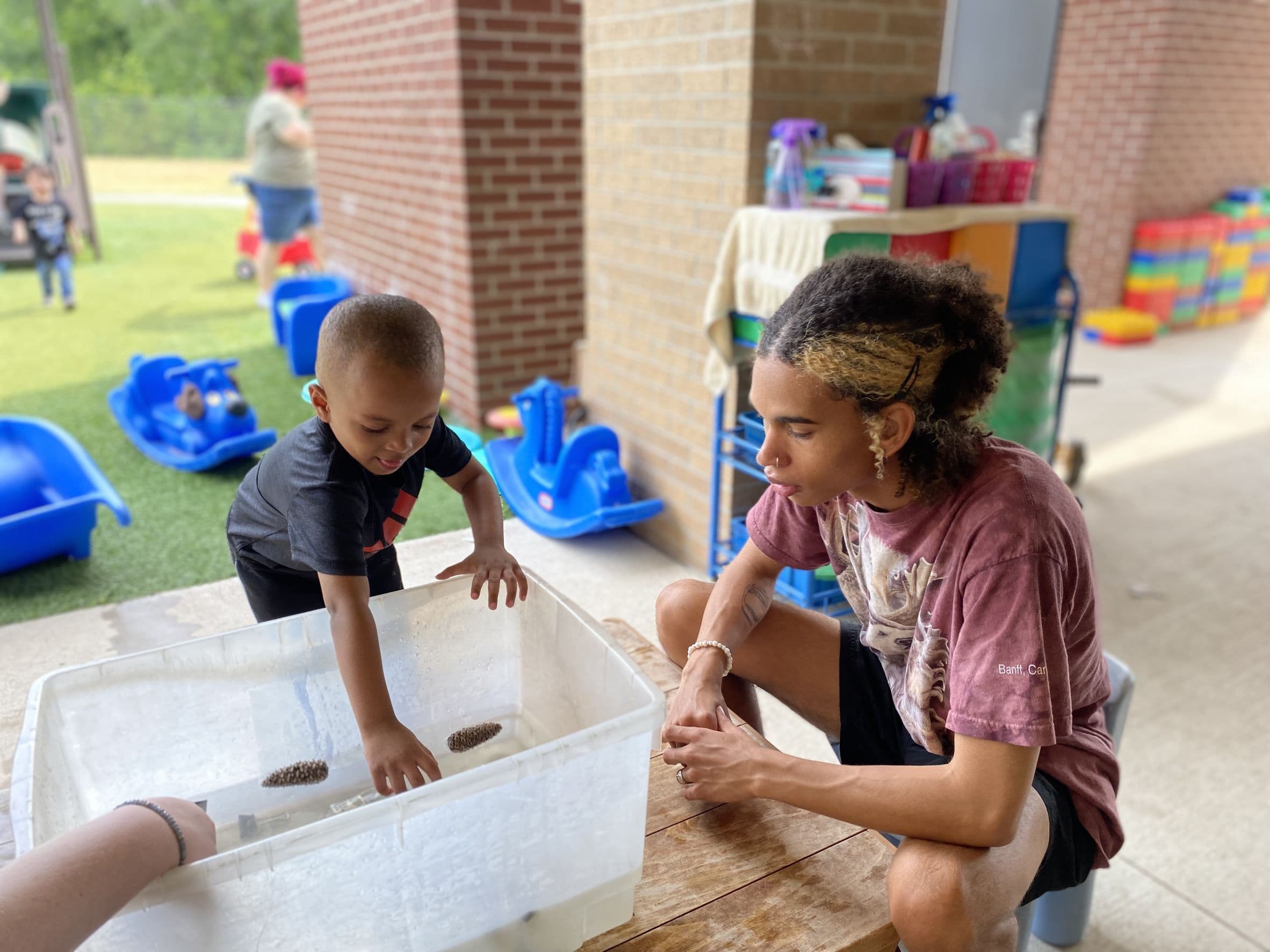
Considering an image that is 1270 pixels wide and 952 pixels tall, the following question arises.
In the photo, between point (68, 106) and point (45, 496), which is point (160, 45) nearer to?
point (68, 106)

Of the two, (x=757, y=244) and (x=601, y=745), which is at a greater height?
(x=757, y=244)

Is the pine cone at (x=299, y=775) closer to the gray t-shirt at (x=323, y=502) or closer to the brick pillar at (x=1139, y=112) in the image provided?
the gray t-shirt at (x=323, y=502)

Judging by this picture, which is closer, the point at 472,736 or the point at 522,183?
the point at 472,736

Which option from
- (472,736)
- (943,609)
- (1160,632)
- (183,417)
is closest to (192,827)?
(472,736)

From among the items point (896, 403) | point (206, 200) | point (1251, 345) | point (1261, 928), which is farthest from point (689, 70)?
point (206, 200)

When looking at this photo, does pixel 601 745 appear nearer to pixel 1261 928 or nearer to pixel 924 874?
pixel 924 874

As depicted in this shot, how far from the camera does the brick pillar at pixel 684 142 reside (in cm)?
267

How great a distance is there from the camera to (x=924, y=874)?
112 centimetres

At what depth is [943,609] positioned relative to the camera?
3.96 feet

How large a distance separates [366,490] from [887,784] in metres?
0.79

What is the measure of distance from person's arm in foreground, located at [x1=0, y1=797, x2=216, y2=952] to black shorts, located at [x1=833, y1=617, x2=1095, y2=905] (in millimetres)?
984

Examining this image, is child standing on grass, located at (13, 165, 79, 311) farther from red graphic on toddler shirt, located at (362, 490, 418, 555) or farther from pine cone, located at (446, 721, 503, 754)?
pine cone, located at (446, 721, 503, 754)

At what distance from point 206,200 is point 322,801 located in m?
13.4

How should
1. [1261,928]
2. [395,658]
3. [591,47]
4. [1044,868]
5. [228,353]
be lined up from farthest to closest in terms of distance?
[228,353], [591,47], [1261,928], [395,658], [1044,868]
